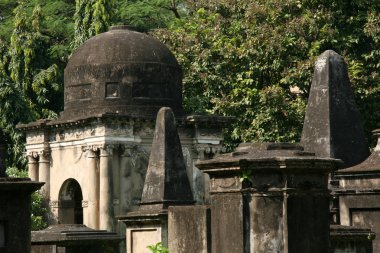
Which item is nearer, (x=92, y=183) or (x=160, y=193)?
→ (x=160, y=193)

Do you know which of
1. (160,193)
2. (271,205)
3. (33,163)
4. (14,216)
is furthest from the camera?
(33,163)

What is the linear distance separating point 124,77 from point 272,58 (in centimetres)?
490

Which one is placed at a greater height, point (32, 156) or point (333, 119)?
point (32, 156)

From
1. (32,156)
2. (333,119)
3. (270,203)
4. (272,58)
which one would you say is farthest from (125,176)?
(270,203)

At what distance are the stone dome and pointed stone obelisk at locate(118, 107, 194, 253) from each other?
414 inches

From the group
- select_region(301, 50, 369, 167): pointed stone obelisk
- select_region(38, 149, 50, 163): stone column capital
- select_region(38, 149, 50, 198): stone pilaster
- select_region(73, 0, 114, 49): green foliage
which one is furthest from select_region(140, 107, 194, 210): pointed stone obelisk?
select_region(73, 0, 114, 49): green foliage

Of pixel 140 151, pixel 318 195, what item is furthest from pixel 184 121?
pixel 318 195

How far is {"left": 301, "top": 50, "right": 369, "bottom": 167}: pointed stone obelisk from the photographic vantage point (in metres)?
17.3

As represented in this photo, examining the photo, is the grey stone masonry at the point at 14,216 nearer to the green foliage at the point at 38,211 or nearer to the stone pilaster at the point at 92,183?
the stone pilaster at the point at 92,183

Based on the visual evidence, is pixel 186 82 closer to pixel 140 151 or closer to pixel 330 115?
pixel 140 151

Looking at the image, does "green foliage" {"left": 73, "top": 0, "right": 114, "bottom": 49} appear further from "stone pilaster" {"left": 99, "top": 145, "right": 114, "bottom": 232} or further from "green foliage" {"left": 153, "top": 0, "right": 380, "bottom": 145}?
"stone pilaster" {"left": 99, "top": 145, "right": 114, "bottom": 232}

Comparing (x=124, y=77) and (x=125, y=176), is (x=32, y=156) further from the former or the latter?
(x=124, y=77)

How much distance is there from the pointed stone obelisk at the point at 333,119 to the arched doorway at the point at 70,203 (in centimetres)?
1263

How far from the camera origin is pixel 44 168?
30.0 metres
